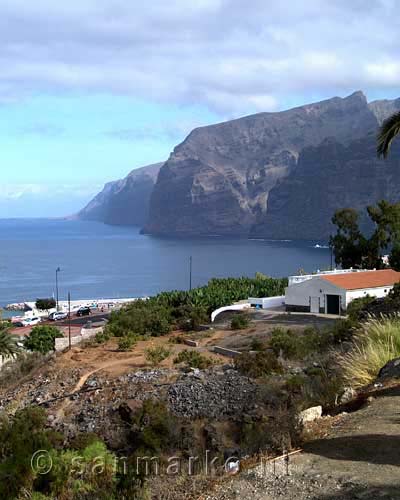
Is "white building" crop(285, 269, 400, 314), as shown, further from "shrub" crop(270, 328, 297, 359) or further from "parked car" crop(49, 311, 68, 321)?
"parked car" crop(49, 311, 68, 321)

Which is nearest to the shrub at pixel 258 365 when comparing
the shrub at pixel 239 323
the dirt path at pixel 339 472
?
the dirt path at pixel 339 472

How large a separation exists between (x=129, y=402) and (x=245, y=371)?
475 cm

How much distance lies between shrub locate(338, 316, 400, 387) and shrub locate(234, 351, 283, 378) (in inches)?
264

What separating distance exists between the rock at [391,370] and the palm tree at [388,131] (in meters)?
3.99

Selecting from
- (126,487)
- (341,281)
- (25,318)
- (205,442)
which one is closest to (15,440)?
(205,442)

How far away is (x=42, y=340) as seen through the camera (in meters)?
35.1

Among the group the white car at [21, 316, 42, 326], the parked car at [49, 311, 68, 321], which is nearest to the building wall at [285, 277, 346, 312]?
the parked car at [49, 311, 68, 321]

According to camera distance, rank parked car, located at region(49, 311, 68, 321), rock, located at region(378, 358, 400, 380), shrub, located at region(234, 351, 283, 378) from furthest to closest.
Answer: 1. parked car, located at region(49, 311, 68, 321)
2. shrub, located at region(234, 351, 283, 378)
3. rock, located at region(378, 358, 400, 380)

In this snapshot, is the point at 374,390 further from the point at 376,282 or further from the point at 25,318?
the point at 25,318

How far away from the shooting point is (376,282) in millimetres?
39719

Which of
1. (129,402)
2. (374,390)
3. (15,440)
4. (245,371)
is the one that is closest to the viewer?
(374,390)

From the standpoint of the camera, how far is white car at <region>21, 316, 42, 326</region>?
59156 mm

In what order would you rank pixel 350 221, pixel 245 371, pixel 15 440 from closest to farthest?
pixel 15 440, pixel 245 371, pixel 350 221

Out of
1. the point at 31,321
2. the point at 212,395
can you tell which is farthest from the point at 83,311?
the point at 212,395
